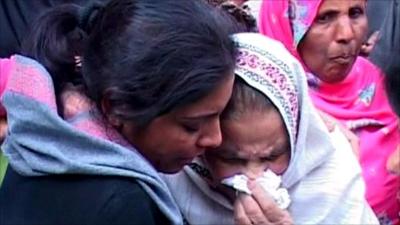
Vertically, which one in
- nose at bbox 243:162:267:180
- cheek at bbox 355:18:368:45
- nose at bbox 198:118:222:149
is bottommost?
cheek at bbox 355:18:368:45

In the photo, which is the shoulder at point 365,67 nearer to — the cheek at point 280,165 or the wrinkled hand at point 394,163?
the wrinkled hand at point 394,163

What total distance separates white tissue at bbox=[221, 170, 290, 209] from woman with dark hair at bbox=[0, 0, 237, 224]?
221 millimetres

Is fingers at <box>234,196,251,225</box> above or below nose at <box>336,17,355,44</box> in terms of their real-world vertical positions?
below

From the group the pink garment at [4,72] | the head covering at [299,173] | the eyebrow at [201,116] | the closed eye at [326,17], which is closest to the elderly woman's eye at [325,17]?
the closed eye at [326,17]

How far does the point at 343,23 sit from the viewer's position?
2.53 m

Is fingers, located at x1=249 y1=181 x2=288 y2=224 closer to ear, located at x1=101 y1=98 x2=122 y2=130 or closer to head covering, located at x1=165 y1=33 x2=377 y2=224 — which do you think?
head covering, located at x1=165 y1=33 x2=377 y2=224

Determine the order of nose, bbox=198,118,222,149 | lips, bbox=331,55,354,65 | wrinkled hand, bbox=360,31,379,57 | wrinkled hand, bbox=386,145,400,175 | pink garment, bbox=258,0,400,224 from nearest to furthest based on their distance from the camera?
nose, bbox=198,118,222,149 → wrinkled hand, bbox=386,145,400,175 → pink garment, bbox=258,0,400,224 → lips, bbox=331,55,354,65 → wrinkled hand, bbox=360,31,379,57

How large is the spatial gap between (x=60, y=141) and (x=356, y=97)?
4.05ft

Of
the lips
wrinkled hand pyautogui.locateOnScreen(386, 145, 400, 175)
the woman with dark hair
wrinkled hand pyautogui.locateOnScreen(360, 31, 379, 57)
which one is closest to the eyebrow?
the woman with dark hair

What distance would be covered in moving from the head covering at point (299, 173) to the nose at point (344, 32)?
2.09 ft

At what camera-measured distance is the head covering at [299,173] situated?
1769 millimetres

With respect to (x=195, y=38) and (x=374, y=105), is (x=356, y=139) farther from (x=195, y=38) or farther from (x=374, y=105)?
(x=195, y=38)

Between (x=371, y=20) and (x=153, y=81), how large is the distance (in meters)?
1.62

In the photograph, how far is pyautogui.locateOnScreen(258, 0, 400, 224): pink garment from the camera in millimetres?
2363
